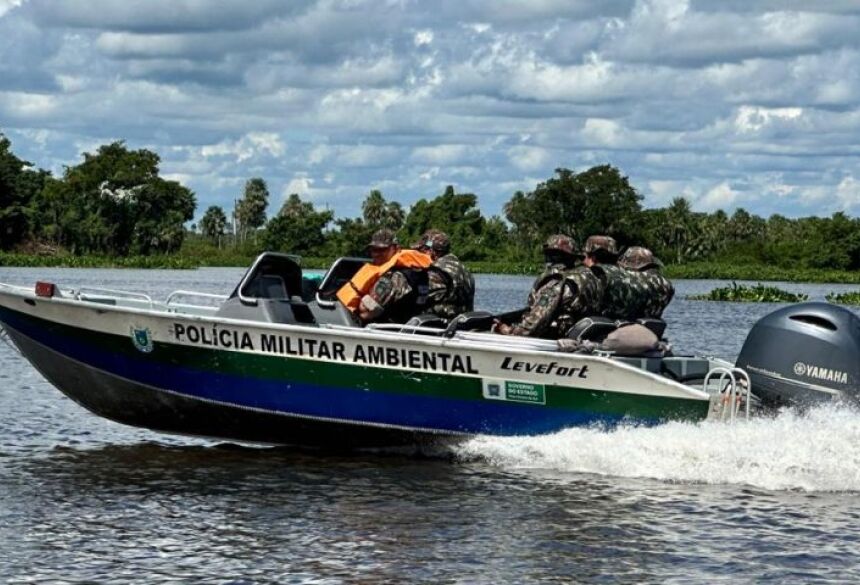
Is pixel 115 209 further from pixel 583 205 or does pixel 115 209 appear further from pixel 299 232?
pixel 583 205

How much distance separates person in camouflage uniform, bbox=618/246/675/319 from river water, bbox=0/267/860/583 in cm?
143

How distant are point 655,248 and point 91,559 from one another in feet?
367

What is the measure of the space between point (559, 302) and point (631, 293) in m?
0.64

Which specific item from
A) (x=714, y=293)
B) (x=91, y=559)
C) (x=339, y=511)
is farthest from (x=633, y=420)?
(x=714, y=293)

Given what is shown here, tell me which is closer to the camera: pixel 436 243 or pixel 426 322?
pixel 426 322

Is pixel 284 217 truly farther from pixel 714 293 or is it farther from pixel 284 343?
pixel 284 343

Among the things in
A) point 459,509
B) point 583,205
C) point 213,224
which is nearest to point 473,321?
point 459,509

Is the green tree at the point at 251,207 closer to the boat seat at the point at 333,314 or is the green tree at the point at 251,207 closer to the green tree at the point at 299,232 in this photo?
the green tree at the point at 299,232

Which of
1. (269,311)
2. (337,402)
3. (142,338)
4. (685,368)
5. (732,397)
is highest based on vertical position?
(269,311)

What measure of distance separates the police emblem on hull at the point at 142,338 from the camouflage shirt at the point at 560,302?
3.12m

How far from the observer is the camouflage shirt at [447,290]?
13.2 m

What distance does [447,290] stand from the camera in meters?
13.2

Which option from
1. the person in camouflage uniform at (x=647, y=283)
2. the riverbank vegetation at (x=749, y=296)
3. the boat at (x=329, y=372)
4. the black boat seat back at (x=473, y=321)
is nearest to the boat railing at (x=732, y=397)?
the boat at (x=329, y=372)

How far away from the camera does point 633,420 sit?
1163cm
